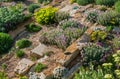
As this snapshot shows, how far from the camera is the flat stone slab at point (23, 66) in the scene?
37.0 feet

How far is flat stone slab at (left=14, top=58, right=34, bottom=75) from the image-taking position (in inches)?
444

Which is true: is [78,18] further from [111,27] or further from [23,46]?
[23,46]

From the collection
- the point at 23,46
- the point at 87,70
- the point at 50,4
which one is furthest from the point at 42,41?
the point at 50,4

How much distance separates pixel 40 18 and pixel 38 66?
3.25 meters

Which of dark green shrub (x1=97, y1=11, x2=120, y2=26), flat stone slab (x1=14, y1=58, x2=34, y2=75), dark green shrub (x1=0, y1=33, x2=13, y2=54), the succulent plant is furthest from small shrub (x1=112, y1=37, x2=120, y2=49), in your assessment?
dark green shrub (x1=0, y1=33, x2=13, y2=54)

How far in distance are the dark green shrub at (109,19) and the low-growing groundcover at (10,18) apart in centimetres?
331

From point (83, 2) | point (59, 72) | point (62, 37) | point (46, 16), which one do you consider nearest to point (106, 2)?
point (83, 2)

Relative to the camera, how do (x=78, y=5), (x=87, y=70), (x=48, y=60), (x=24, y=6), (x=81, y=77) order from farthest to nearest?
(x=24, y=6) < (x=78, y=5) < (x=48, y=60) < (x=87, y=70) < (x=81, y=77)

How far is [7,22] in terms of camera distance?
1381cm

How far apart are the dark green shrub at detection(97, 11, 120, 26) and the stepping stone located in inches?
90.5

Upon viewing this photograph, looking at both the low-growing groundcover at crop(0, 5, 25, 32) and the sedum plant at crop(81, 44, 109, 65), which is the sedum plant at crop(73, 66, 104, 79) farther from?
the low-growing groundcover at crop(0, 5, 25, 32)

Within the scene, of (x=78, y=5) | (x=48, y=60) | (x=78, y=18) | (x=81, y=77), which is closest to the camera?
(x=81, y=77)

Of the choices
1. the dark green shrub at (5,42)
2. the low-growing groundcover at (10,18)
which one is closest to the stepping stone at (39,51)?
the dark green shrub at (5,42)

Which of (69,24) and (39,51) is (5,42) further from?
(69,24)
